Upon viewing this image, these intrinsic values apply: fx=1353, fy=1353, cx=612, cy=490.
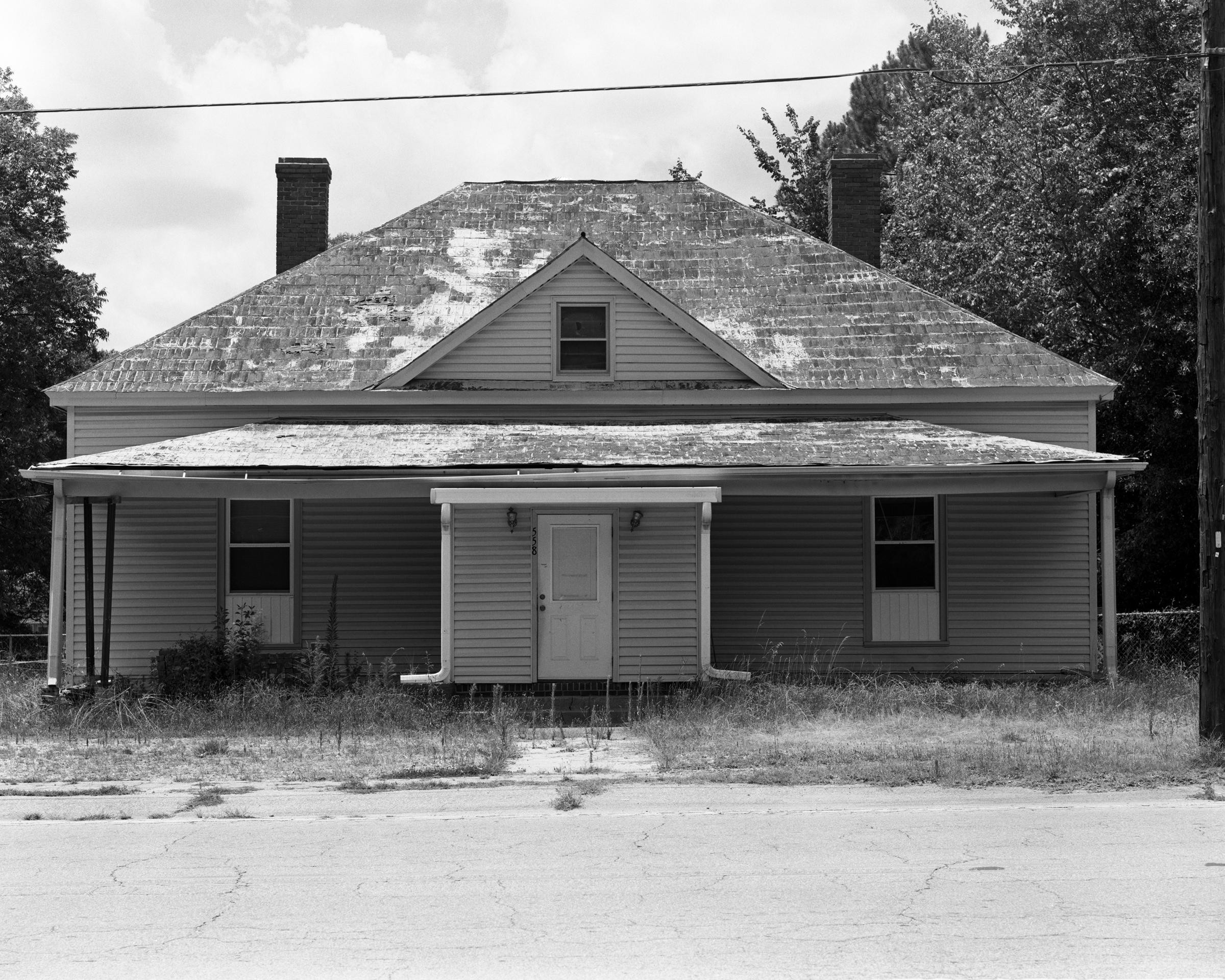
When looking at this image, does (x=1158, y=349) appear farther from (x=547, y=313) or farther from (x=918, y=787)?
(x=918, y=787)

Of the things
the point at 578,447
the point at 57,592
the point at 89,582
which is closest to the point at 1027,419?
the point at 578,447

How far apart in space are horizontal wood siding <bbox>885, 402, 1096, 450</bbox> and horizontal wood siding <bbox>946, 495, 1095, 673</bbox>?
932mm

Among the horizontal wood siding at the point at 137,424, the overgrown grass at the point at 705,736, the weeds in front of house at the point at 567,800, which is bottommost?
the weeds in front of house at the point at 567,800

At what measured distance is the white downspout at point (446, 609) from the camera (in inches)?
576

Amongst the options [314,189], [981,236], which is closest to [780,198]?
[981,236]

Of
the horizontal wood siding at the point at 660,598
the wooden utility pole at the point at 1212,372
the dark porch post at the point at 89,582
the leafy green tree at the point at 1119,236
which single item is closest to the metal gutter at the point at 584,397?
the dark porch post at the point at 89,582

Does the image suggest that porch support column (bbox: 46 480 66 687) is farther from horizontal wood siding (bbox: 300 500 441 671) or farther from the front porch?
horizontal wood siding (bbox: 300 500 441 671)

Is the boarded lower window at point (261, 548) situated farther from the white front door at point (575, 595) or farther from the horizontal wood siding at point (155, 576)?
the white front door at point (575, 595)

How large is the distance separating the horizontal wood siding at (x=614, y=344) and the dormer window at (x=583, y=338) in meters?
0.25

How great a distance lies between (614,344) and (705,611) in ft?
15.0

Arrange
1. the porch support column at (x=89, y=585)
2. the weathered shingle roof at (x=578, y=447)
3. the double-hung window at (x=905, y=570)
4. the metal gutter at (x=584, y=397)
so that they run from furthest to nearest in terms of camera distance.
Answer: the metal gutter at (x=584, y=397) → the double-hung window at (x=905, y=570) → the porch support column at (x=89, y=585) → the weathered shingle roof at (x=578, y=447)

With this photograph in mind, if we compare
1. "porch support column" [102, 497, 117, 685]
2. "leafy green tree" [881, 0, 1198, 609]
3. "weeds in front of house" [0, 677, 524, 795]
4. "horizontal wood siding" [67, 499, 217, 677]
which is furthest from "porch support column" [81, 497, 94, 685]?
"leafy green tree" [881, 0, 1198, 609]

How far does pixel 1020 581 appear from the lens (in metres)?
17.8

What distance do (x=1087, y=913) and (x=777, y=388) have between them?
1196 centimetres
